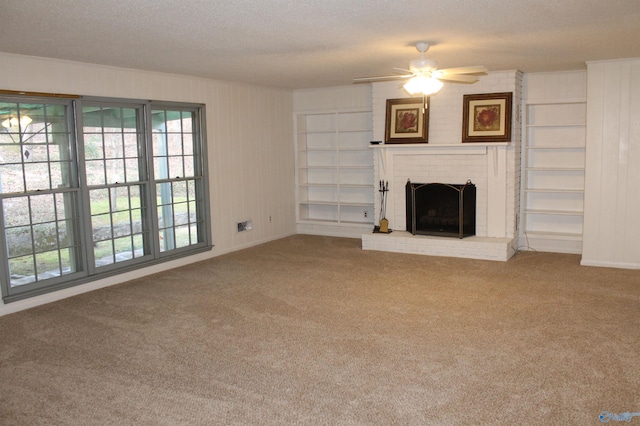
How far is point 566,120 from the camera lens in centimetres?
719

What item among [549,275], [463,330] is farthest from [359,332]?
[549,275]

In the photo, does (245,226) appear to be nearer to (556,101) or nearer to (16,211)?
(16,211)

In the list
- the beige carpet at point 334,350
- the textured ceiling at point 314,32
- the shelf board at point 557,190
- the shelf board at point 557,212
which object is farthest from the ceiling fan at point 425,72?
the shelf board at point 557,212

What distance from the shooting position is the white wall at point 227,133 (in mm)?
5414

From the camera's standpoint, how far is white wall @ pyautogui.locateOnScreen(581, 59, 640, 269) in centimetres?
621

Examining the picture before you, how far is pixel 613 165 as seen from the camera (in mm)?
6363

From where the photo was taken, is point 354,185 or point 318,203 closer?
point 354,185

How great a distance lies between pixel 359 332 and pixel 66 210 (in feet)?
11.1

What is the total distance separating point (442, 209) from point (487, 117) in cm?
136

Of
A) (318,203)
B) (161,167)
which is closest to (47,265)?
(161,167)

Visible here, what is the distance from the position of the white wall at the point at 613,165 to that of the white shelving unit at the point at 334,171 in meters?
3.18

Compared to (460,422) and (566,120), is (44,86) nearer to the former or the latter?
(460,422)

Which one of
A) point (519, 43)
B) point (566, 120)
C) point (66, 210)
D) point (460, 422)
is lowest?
point (460, 422)

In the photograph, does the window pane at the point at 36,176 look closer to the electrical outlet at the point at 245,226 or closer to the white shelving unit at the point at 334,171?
the electrical outlet at the point at 245,226
